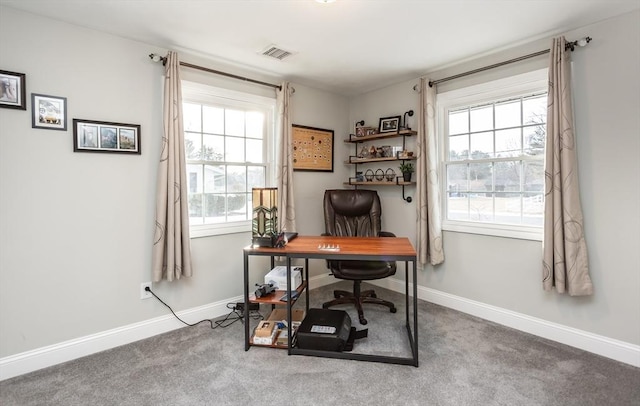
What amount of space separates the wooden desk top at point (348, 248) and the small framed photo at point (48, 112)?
1.57 meters

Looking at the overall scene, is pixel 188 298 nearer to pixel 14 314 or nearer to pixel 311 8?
pixel 14 314

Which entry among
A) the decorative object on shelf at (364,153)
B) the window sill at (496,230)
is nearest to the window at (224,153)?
the decorative object on shelf at (364,153)

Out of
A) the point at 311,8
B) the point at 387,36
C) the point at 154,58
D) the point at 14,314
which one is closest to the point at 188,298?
the point at 14,314

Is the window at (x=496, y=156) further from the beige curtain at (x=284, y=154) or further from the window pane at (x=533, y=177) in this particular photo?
the beige curtain at (x=284, y=154)

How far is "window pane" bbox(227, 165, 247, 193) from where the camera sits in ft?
10.1

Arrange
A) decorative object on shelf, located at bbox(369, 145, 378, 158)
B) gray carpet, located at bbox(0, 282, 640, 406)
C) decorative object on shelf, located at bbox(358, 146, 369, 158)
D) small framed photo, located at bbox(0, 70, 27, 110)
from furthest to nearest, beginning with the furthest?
decorative object on shelf, located at bbox(358, 146, 369, 158) → decorative object on shelf, located at bbox(369, 145, 378, 158) → small framed photo, located at bbox(0, 70, 27, 110) → gray carpet, located at bbox(0, 282, 640, 406)

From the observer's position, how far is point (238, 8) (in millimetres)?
2037

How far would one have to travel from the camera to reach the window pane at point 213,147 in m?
2.94

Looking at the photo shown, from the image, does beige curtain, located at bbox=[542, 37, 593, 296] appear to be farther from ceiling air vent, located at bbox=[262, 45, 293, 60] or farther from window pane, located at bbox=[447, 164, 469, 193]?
ceiling air vent, located at bbox=[262, 45, 293, 60]

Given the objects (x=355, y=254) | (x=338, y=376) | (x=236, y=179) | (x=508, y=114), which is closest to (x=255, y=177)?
(x=236, y=179)

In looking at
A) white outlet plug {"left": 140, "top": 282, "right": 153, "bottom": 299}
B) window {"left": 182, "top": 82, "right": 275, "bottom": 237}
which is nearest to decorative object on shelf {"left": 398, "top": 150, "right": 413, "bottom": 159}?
window {"left": 182, "top": 82, "right": 275, "bottom": 237}

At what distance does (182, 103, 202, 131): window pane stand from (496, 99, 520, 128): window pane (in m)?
2.77

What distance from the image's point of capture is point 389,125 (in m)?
3.52

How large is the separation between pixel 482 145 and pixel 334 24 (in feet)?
5.79
